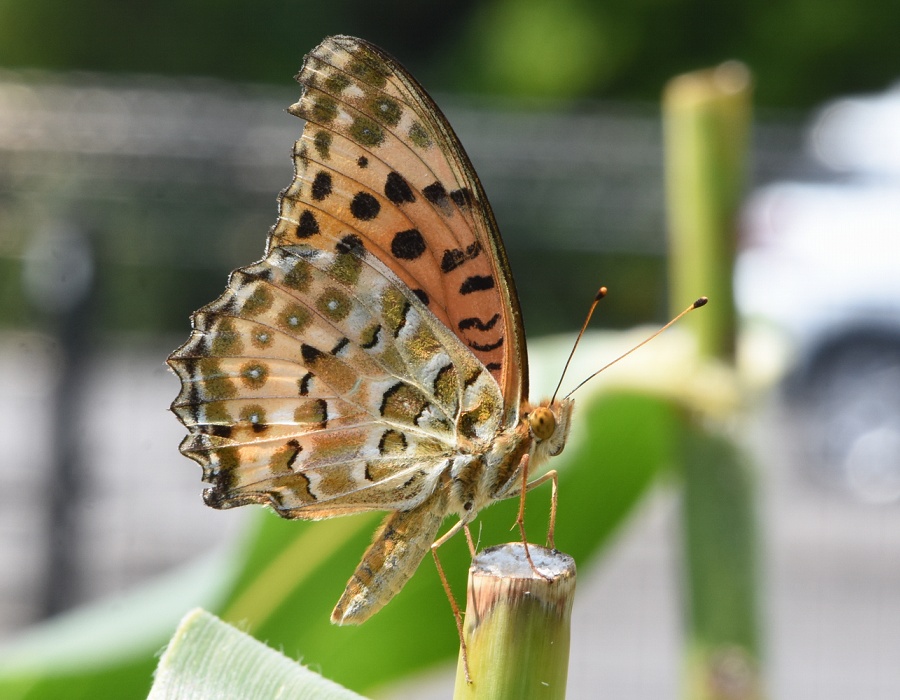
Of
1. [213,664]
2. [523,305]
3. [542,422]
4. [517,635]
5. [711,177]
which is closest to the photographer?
[517,635]

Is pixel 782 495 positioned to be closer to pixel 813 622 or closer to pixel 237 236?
pixel 813 622

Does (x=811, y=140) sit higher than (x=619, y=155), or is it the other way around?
(x=811, y=140)

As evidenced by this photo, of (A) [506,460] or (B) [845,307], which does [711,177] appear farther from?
(B) [845,307]

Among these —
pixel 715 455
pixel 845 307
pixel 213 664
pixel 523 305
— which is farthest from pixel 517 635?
pixel 845 307

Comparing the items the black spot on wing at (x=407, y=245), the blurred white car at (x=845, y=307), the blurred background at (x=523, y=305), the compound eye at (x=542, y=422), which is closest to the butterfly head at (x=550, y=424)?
the compound eye at (x=542, y=422)

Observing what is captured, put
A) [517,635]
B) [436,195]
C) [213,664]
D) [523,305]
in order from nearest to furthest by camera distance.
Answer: [517,635], [213,664], [436,195], [523,305]

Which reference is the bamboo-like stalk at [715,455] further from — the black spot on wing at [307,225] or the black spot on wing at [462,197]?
the black spot on wing at [307,225]

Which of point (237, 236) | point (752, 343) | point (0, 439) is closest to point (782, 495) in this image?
point (237, 236)
